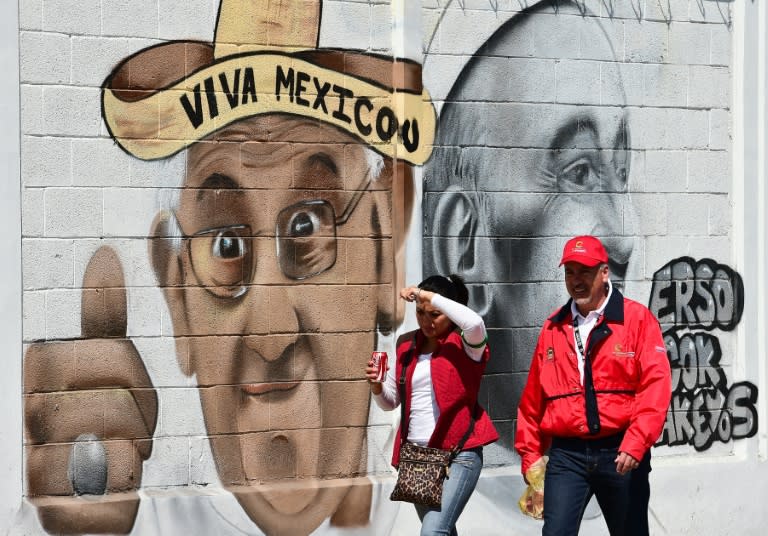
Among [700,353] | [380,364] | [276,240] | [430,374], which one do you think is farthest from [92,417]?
[700,353]

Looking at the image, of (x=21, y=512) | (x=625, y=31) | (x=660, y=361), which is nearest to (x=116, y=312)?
(x=21, y=512)

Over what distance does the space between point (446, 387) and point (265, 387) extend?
1.81 metres

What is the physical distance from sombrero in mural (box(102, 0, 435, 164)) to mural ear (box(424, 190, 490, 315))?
0.35 metres

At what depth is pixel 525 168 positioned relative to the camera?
7516 mm

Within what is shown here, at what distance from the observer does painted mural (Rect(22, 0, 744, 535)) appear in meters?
6.64

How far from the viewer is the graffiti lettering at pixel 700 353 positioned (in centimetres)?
783

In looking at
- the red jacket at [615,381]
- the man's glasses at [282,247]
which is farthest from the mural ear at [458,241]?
the red jacket at [615,381]

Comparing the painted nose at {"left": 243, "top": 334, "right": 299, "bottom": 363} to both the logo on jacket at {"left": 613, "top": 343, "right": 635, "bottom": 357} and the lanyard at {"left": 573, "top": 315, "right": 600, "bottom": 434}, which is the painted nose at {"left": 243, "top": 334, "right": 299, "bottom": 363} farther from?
the logo on jacket at {"left": 613, "top": 343, "right": 635, "bottom": 357}

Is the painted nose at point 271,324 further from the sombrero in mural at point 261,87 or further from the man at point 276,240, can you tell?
the sombrero in mural at point 261,87

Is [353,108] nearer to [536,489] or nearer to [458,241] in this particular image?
[458,241]

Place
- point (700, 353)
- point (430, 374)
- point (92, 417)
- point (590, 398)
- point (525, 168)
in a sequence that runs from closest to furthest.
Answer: point (590, 398) < point (430, 374) < point (92, 417) < point (525, 168) < point (700, 353)

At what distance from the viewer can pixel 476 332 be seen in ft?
17.7

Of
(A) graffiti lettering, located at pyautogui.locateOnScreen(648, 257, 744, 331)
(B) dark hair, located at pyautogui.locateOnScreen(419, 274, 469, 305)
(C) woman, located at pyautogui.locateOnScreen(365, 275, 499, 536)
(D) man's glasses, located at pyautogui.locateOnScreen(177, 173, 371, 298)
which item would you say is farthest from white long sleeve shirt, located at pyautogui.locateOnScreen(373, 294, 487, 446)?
(A) graffiti lettering, located at pyautogui.locateOnScreen(648, 257, 744, 331)

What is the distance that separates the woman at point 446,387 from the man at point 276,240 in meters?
1.55
